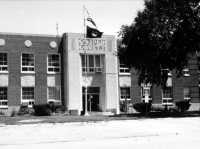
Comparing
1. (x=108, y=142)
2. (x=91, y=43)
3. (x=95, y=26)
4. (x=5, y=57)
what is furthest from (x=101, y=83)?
(x=108, y=142)

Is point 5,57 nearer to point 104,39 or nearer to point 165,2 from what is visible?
point 104,39

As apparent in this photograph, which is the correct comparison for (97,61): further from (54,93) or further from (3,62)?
(3,62)

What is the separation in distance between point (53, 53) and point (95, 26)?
5.97 meters

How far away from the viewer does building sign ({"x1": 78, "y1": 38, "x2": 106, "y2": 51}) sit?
37.9m

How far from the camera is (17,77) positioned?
36.6 meters

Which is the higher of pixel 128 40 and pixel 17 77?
pixel 128 40

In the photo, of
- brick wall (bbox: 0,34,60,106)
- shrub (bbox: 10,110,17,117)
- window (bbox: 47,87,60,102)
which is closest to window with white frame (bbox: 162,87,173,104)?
window (bbox: 47,87,60,102)

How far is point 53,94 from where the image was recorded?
3797cm

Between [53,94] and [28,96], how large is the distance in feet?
8.68

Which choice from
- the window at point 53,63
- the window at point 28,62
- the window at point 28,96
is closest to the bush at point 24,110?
the window at point 28,96

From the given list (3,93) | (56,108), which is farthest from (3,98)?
(56,108)

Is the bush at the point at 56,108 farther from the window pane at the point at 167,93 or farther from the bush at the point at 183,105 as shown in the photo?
the bush at the point at 183,105

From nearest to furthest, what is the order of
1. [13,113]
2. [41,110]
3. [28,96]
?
[41,110], [13,113], [28,96]

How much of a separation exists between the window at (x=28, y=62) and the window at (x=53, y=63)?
1811 mm
